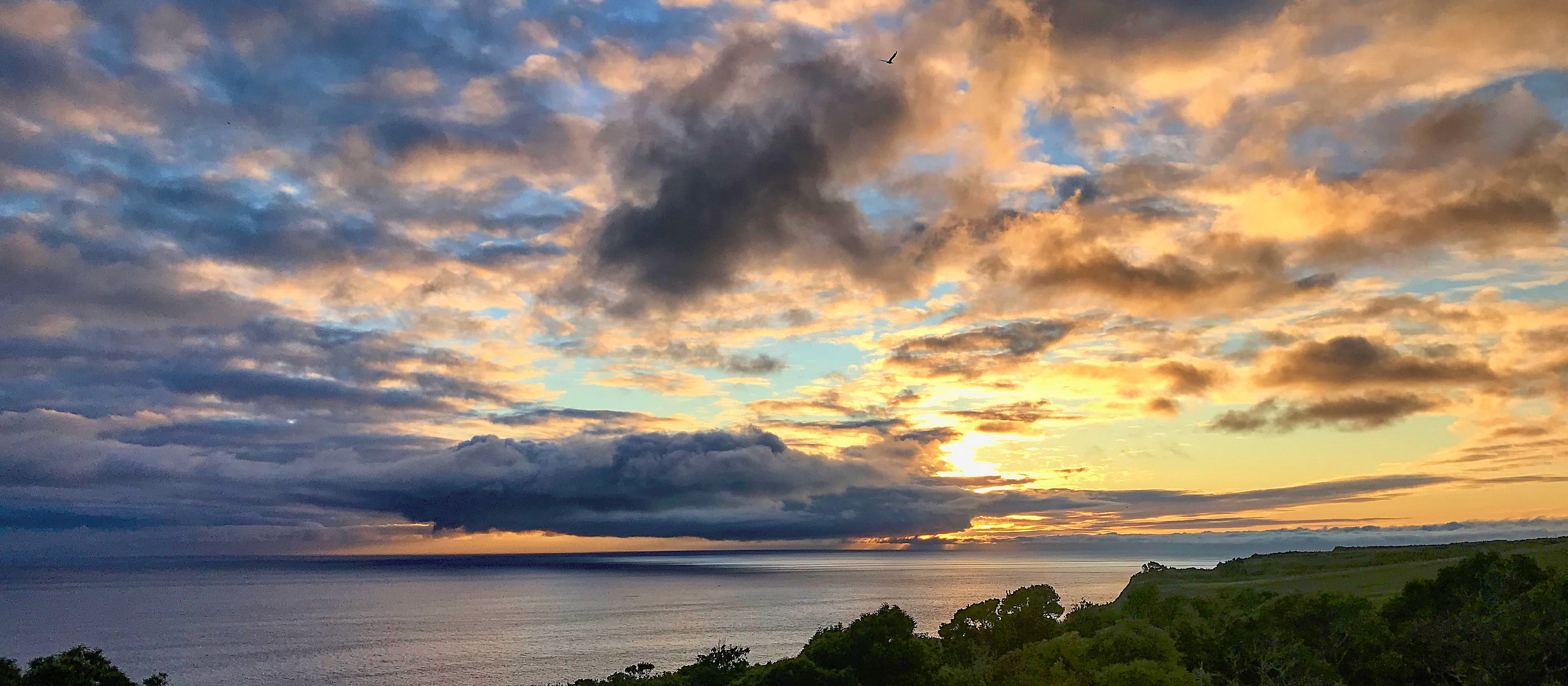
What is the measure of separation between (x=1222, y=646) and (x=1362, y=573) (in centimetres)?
11707

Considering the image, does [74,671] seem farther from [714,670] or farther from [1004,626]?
[1004,626]

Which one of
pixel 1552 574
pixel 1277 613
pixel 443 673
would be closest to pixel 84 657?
pixel 1277 613

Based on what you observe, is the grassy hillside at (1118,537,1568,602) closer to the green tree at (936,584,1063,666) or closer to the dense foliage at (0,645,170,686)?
the green tree at (936,584,1063,666)

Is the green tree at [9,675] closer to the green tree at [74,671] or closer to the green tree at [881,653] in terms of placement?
the green tree at [74,671]

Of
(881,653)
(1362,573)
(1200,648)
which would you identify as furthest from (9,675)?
(1362,573)

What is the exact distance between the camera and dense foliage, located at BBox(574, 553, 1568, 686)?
48.7 meters

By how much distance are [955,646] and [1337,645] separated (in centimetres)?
2546

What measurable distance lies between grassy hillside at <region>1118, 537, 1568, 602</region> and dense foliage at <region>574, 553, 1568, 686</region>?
44970mm

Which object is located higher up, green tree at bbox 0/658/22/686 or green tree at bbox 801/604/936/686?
green tree at bbox 0/658/22/686

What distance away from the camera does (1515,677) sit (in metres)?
51.5

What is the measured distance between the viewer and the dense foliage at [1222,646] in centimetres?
4872

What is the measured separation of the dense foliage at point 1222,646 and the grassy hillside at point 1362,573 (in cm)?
4497

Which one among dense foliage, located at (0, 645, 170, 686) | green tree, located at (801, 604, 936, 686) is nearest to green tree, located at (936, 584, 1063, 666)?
green tree, located at (801, 604, 936, 686)

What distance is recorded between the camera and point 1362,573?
15238cm
